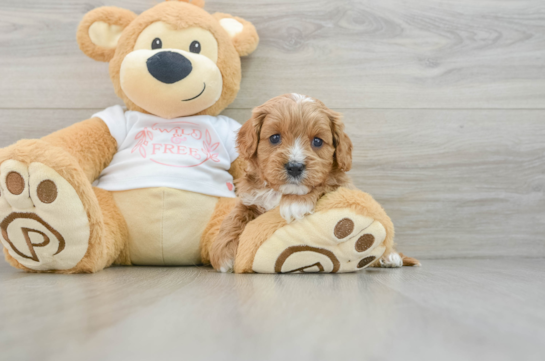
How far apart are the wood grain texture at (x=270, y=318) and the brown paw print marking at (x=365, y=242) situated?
0.25 feet

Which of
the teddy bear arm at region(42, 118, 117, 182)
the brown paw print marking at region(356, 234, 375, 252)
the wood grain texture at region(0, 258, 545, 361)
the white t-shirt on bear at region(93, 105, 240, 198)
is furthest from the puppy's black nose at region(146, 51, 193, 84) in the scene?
the brown paw print marking at region(356, 234, 375, 252)

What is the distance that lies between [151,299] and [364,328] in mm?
372

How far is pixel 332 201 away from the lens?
1.00m

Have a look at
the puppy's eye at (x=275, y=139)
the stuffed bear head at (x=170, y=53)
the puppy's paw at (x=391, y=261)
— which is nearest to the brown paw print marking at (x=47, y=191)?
the stuffed bear head at (x=170, y=53)

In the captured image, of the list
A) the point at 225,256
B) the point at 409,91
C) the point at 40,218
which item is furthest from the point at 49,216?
the point at 409,91

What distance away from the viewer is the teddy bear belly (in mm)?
1230

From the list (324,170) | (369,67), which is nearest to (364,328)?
(324,170)

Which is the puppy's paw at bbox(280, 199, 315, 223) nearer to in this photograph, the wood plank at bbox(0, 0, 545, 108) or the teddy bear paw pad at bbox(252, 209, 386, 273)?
the teddy bear paw pad at bbox(252, 209, 386, 273)

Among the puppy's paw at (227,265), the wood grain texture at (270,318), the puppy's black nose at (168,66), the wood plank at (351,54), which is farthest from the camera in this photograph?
the wood plank at (351,54)

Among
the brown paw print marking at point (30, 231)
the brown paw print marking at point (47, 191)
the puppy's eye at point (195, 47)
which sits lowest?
the brown paw print marking at point (30, 231)

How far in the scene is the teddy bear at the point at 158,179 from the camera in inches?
38.9

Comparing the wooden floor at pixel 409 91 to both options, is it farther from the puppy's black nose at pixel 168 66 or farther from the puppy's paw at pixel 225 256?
the puppy's paw at pixel 225 256

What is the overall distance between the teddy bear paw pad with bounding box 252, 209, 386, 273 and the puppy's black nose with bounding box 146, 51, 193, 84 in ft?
1.87

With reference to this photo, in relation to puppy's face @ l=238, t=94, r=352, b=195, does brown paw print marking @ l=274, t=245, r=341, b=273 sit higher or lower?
lower
